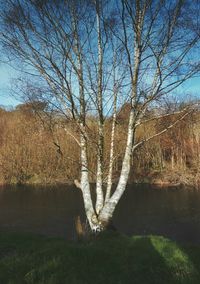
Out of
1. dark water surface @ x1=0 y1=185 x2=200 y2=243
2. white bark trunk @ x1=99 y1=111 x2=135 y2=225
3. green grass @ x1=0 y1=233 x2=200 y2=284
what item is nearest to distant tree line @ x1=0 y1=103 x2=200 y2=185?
dark water surface @ x1=0 y1=185 x2=200 y2=243

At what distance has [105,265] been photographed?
258 inches

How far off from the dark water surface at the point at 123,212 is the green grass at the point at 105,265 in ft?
35.0

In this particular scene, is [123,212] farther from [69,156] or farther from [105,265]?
[105,265]

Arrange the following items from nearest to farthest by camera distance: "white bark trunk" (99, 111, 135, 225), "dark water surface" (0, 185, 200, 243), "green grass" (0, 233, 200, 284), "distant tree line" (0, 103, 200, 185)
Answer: "green grass" (0, 233, 200, 284) < "white bark trunk" (99, 111, 135, 225) < "dark water surface" (0, 185, 200, 243) < "distant tree line" (0, 103, 200, 185)

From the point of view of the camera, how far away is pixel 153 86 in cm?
1123

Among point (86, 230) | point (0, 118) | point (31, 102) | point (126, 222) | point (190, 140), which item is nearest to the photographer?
point (86, 230)

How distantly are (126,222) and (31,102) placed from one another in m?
12.2

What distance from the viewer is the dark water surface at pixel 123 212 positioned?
19.8 meters

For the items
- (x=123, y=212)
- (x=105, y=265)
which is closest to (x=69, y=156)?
(x=123, y=212)

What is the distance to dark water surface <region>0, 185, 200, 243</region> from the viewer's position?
19844 millimetres

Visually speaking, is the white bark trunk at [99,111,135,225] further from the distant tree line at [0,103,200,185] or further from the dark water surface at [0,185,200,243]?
the distant tree line at [0,103,200,185]

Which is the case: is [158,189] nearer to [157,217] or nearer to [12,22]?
[157,217]

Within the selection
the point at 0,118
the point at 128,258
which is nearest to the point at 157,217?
the point at 128,258

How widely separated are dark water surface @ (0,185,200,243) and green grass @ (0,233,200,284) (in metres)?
10.7
